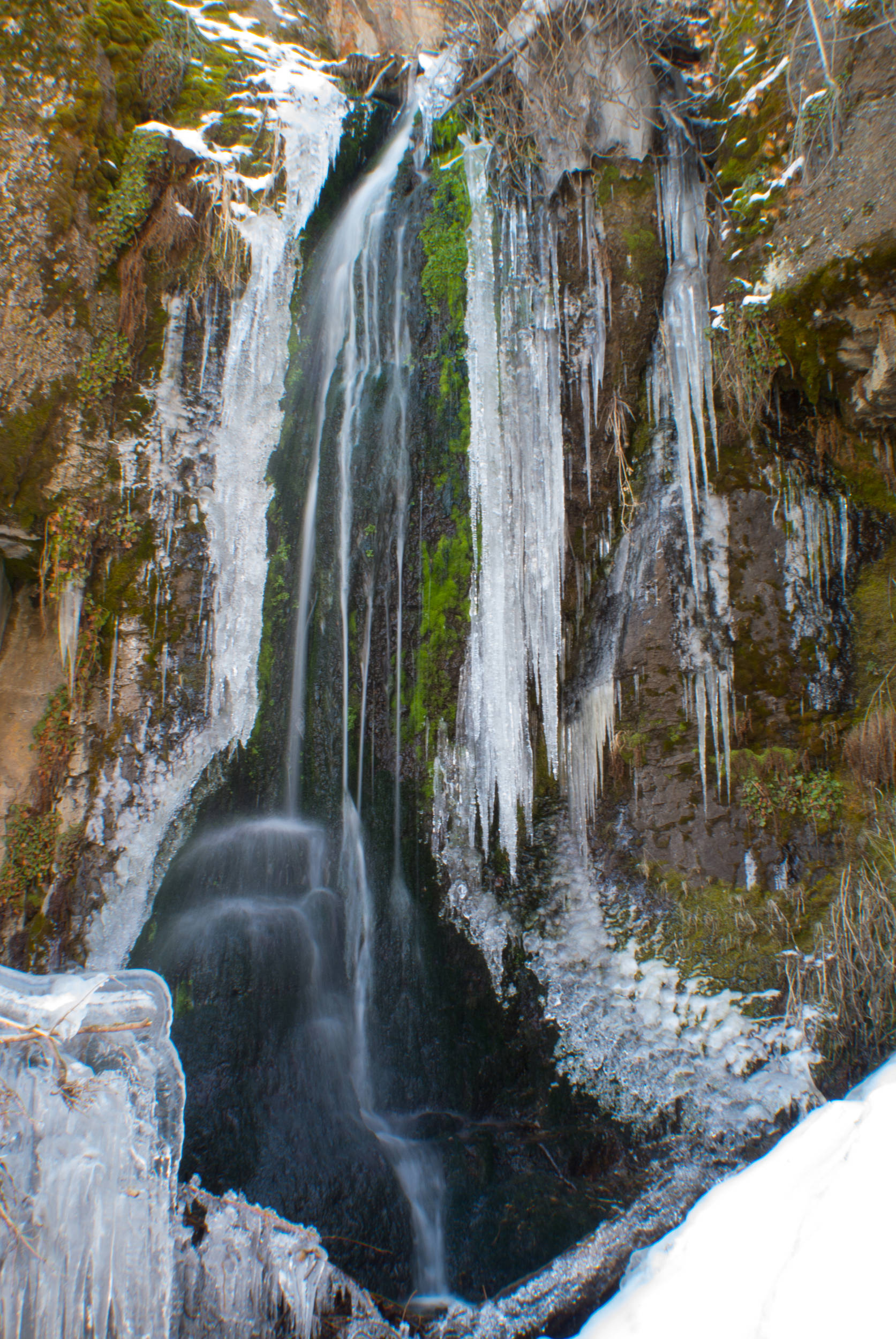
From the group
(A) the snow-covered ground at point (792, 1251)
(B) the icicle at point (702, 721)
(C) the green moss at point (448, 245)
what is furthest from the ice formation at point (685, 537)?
(A) the snow-covered ground at point (792, 1251)

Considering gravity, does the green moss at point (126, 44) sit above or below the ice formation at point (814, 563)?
above

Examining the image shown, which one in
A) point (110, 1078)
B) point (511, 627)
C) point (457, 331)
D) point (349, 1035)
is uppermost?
point (457, 331)

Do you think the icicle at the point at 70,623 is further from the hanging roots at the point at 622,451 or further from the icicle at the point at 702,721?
the icicle at the point at 702,721

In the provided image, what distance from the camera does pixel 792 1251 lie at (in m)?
2.28

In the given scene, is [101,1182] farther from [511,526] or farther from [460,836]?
[511,526]

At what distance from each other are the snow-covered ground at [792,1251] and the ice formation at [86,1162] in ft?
6.17

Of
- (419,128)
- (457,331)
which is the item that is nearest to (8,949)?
(457,331)

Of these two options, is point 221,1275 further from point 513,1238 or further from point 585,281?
point 585,281

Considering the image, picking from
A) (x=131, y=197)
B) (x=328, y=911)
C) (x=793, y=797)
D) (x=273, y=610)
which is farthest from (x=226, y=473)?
(x=793, y=797)

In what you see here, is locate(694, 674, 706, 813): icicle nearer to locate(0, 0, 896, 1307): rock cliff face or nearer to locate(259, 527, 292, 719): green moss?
locate(0, 0, 896, 1307): rock cliff face

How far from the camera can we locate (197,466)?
204 inches

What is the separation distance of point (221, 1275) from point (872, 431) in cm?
568

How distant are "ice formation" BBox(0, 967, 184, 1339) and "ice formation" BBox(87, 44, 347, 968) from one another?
74.0 inches

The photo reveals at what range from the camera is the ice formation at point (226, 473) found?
16.0 feet
